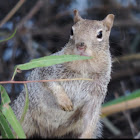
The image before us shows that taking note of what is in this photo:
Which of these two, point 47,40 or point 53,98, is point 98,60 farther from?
point 47,40

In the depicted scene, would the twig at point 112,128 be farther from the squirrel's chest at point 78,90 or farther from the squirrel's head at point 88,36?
the squirrel's head at point 88,36

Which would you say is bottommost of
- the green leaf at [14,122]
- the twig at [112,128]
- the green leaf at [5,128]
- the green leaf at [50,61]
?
the twig at [112,128]

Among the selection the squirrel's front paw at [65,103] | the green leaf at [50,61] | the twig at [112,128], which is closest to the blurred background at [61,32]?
the twig at [112,128]

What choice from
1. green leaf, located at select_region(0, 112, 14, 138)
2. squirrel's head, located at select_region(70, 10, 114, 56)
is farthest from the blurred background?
green leaf, located at select_region(0, 112, 14, 138)

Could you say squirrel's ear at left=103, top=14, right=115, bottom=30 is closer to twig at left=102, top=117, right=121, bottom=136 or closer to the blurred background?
the blurred background

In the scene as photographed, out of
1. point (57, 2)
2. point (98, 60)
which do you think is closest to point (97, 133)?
point (98, 60)
